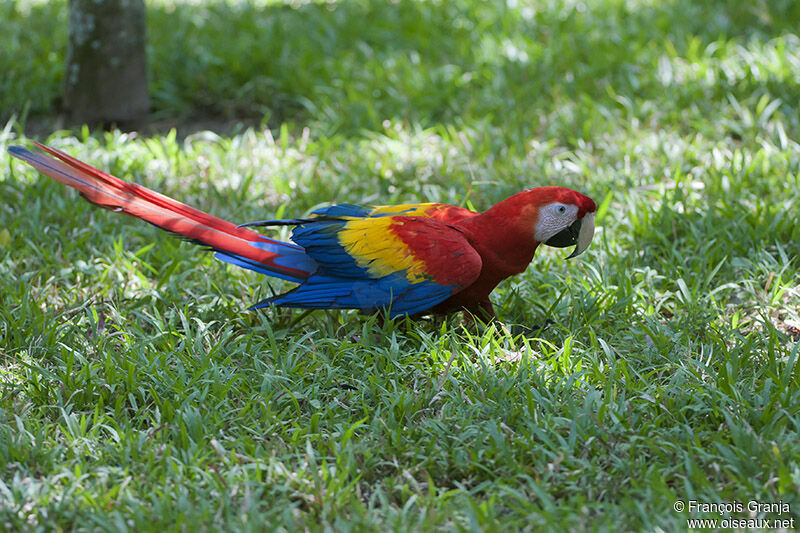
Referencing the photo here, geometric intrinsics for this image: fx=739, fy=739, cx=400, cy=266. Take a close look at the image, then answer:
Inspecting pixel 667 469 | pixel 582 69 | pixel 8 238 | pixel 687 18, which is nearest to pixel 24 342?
pixel 8 238

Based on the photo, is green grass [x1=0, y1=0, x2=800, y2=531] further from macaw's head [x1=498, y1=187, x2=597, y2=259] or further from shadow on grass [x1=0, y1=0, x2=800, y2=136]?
macaw's head [x1=498, y1=187, x2=597, y2=259]

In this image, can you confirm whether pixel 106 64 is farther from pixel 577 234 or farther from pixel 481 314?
pixel 577 234

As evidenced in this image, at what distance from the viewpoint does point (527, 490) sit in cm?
194

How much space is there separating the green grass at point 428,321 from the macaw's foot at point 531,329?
0.04m

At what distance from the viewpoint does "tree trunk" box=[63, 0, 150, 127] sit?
4184mm

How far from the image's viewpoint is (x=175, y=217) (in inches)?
96.3

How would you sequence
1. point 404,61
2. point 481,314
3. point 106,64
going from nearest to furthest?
point 481,314, point 106,64, point 404,61

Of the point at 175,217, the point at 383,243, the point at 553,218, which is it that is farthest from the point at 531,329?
the point at 175,217

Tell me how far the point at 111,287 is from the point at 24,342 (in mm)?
447

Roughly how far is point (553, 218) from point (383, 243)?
57 cm

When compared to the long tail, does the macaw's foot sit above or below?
below

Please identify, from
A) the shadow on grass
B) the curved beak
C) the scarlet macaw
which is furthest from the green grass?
the curved beak

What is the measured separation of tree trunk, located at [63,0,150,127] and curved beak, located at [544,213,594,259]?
3.00 m

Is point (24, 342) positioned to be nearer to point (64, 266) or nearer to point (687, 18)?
point (64, 266)
